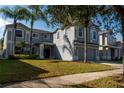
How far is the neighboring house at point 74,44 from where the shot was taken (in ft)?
55.8

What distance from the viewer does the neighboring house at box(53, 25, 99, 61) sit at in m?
17.0

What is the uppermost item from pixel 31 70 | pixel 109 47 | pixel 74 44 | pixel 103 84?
pixel 74 44

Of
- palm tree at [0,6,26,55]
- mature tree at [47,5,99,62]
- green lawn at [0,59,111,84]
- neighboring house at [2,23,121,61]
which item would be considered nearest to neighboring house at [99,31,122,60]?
neighboring house at [2,23,121,61]

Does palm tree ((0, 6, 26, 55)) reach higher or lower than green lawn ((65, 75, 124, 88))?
higher

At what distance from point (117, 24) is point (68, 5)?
2517mm

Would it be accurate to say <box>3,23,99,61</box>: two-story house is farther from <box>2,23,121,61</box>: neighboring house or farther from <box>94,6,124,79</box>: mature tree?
<box>94,6,124,79</box>: mature tree

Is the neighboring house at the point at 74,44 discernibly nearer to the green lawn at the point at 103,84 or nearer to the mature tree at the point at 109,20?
the mature tree at the point at 109,20

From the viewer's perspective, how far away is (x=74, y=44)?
18156 mm

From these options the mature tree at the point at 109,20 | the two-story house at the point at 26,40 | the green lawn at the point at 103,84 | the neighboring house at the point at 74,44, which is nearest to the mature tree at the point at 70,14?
the mature tree at the point at 109,20

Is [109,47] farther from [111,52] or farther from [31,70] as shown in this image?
[31,70]

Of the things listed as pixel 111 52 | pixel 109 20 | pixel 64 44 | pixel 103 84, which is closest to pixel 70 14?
pixel 109 20
